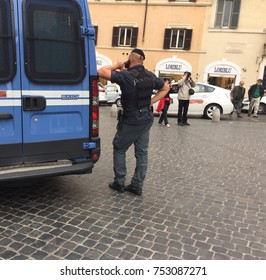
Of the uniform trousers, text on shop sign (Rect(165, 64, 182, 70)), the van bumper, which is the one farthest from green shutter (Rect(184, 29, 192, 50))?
the van bumper

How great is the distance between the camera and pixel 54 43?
12.2ft

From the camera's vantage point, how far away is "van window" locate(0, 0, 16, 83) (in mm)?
3410

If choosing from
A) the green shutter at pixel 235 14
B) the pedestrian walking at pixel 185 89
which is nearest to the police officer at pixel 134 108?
the pedestrian walking at pixel 185 89

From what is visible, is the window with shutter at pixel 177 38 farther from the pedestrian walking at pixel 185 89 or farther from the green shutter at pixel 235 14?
the pedestrian walking at pixel 185 89

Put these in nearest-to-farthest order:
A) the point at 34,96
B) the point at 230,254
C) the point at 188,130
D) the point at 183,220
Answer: the point at 230,254 → the point at 34,96 → the point at 183,220 → the point at 188,130

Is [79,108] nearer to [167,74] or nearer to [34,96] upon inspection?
[34,96]

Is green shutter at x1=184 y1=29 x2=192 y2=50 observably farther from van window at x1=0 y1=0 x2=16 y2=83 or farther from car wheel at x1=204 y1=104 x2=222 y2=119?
van window at x1=0 y1=0 x2=16 y2=83

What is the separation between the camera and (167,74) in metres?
24.7

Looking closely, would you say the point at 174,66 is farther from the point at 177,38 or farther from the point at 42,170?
the point at 42,170

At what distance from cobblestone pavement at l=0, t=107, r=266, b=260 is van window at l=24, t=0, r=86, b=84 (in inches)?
49.0

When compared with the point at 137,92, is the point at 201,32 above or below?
above

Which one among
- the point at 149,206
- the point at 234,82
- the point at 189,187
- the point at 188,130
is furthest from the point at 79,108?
the point at 234,82

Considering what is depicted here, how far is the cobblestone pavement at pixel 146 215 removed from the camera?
3238 millimetres

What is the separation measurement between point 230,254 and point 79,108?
2.23 meters
